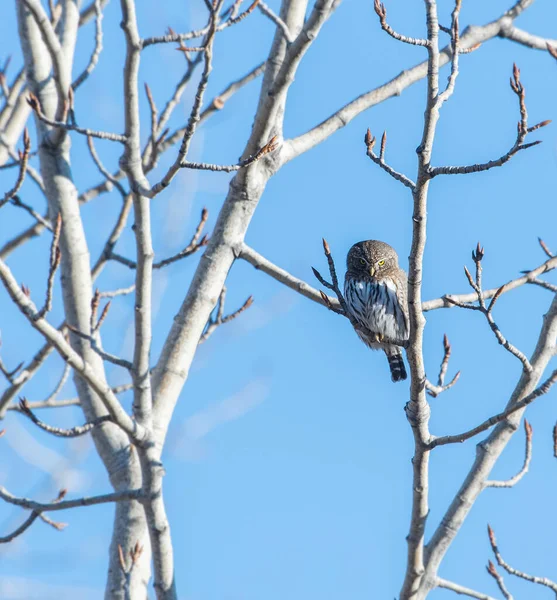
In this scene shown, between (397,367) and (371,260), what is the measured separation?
2.61ft

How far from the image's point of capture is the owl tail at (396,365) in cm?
635

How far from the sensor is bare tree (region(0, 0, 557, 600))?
3414 millimetres

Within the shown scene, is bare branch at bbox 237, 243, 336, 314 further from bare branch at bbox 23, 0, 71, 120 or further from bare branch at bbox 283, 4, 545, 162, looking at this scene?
bare branch at bbox 23, 0, 71, 120

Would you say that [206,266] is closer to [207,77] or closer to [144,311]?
[144,311]

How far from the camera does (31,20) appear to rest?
4.98 meters

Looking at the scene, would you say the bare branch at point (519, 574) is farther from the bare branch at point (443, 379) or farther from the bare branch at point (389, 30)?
the bare branch at point (389, 30)

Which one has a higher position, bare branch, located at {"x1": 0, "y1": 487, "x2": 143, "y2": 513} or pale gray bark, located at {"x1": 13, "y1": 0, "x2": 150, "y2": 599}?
pale gray bark, located at {"x1": 13, "y1": 0, "x2": 150, "y2": 599}

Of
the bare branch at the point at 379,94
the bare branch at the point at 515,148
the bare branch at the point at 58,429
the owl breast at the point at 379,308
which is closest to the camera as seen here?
the bare branch at the point at 515,148

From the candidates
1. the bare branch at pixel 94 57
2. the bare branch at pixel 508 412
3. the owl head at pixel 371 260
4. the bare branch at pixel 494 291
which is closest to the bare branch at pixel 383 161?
the bare branch at pixel 508 412

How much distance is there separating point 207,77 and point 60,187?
177 cm

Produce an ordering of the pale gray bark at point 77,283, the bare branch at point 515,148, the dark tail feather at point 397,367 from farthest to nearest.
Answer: the dark tail feather at point 397,367, the pale gray bark at point 77,283, the bare branch at point 515,148

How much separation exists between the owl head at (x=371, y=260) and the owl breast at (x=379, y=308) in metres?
0.09

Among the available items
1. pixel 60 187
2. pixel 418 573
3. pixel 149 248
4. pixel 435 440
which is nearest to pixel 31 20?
pixel 60 187

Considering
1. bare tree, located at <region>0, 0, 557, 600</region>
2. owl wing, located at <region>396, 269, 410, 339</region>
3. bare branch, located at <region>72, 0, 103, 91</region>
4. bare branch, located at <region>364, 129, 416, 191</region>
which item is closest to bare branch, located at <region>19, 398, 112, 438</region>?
bare tree, located at <region>0, 0, 557, 600</region>
